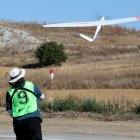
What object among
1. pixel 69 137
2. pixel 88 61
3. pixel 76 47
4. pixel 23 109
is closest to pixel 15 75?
pixel 23 109

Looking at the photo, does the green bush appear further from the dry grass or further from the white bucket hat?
the white bucket hat

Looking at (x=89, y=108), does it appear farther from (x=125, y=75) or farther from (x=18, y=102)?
(x=125, y=75)

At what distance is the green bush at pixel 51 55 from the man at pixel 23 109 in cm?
6382

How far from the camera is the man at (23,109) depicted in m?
9.23

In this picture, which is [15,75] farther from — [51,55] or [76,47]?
[76,47]

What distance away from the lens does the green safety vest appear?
9.28 metres

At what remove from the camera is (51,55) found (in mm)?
74438

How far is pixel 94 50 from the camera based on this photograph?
8362cm

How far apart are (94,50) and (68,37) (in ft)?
48.3

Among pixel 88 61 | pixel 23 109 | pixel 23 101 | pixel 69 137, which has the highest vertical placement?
pixel 88 61

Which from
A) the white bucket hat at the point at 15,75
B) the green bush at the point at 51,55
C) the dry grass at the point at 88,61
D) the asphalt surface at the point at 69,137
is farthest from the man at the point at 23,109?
the green bush at the point at 51,55

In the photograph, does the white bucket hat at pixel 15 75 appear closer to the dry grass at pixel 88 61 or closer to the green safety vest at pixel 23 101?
the green safety vest at pixel 23 101

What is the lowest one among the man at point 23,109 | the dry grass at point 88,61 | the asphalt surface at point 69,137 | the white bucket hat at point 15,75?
the asphalt surface at point 69,137

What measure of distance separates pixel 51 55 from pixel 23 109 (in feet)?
214
